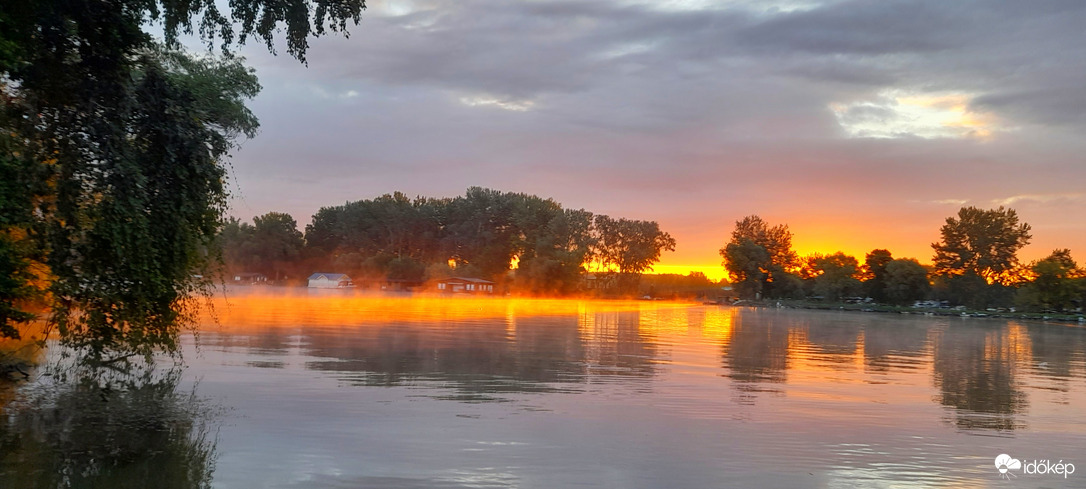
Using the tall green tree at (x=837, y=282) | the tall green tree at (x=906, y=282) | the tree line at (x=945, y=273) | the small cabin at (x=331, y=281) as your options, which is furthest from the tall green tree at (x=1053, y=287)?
the small cabin at (x=331, y=281)

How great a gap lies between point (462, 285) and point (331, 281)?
2702 centimetres

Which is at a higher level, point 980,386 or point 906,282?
point 906,282

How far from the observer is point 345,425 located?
15188 mm

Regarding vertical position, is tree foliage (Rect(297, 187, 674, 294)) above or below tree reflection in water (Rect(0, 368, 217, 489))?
above

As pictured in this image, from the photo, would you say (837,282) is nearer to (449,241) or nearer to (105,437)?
(449,241)

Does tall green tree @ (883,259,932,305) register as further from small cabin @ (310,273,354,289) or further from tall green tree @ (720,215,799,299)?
small cabin @ (310,273,354,289)

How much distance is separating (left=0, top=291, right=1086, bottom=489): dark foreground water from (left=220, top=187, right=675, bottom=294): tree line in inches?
4941

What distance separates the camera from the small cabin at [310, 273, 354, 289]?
159875mm

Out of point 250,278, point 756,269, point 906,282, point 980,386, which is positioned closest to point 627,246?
point 756,269

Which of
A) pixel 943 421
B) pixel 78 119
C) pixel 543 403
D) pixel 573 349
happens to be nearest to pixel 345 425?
pixel 543 403

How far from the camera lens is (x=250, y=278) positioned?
16762 cm

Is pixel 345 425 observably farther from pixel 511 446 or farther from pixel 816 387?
pixel 816 387

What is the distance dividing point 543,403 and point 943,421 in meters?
9.06

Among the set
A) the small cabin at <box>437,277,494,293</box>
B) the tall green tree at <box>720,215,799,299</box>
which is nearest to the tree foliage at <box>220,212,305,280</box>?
the small cabin at <box>437,277,494,293</box>
